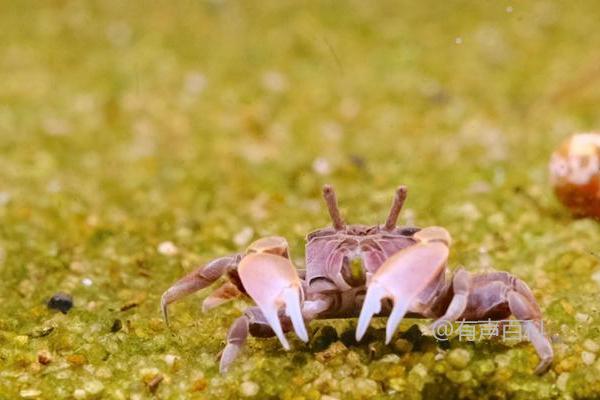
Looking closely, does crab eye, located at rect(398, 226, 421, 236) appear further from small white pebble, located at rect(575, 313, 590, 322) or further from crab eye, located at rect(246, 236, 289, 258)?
small white pebble, located at rect(575, 313, 590, 322)

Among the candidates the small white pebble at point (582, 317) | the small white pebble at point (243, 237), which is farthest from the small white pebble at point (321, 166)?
the small white pebble at point (582, 317)

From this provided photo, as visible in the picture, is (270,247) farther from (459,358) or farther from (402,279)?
(459,358)

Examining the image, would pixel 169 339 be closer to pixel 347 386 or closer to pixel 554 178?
pixel 347 386

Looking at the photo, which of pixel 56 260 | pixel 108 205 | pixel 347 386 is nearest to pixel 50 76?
pixel 108 205

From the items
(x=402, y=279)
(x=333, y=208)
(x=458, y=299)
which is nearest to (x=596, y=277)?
(x=458, y=299)

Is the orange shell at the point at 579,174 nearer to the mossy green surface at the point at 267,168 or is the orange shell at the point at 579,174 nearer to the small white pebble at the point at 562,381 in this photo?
the mossy green surface at the point at 267,168

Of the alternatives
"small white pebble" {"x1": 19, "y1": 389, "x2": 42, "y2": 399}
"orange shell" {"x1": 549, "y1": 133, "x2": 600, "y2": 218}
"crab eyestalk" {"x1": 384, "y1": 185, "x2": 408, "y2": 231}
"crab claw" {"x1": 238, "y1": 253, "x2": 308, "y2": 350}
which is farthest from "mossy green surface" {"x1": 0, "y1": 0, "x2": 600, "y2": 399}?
"crab eyestalk" {"x1": 384, "y1": 185, "x2": 408, "y2": 231}

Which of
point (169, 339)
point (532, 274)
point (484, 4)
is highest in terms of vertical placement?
point (484, 4)
